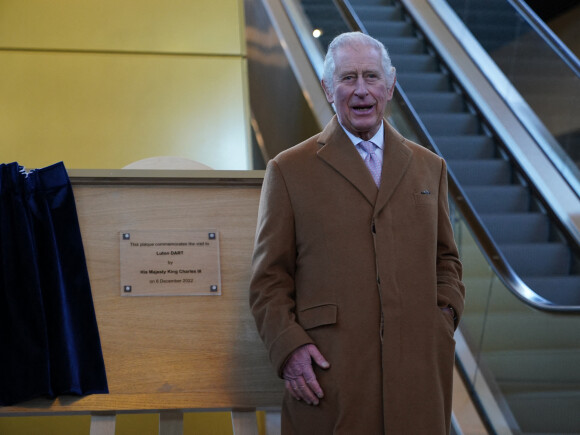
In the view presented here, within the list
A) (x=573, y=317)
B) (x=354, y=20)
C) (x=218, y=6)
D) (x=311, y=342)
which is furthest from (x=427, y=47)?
(x=311, y=342)

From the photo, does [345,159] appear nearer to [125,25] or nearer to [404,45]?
[125,25]

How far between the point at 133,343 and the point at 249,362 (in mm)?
384

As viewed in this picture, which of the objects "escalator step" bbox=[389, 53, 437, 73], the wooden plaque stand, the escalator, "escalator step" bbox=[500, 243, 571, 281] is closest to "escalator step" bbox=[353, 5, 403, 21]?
the escalator

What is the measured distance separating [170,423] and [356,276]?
912 millimetres

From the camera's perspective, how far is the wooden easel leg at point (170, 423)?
2.47m

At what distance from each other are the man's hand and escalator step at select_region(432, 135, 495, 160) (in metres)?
4.27

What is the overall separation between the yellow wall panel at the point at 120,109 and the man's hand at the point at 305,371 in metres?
3.86

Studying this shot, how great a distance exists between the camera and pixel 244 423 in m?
2.50

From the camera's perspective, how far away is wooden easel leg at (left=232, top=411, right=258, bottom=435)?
2484mm

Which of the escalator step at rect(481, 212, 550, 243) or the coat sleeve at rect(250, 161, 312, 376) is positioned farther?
the escalator step at rect(481, 212, 550, 243)

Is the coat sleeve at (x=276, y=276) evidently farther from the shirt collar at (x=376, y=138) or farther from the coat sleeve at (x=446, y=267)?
the coat sleeve at (x=446, y=267)

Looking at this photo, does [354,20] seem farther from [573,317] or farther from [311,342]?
[311,342]

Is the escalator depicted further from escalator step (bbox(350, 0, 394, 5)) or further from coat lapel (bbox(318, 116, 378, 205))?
coat lapel (bbox(318, 116, 378, 205))

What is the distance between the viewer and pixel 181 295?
2488 mm
